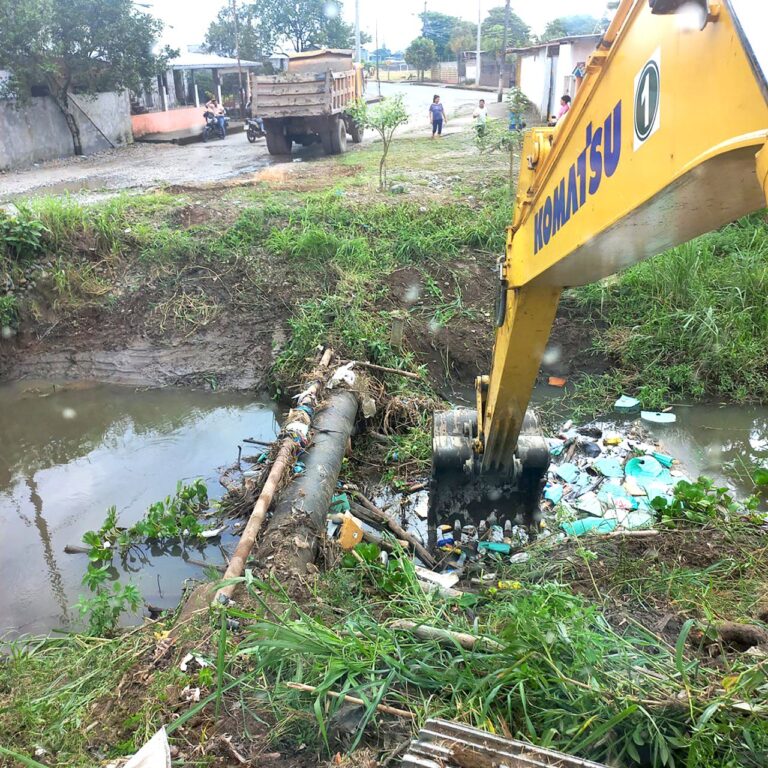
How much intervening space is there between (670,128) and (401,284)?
6156 millimetres

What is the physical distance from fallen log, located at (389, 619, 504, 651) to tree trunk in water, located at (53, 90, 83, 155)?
57.7 feet

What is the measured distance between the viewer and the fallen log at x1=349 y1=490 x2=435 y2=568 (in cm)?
402

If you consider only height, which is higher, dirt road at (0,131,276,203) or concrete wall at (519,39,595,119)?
concrete wall at (519,39,595,119)

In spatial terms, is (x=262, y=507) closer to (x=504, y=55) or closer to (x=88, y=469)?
(x=88, y=469)

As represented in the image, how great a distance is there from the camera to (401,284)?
7516 mm

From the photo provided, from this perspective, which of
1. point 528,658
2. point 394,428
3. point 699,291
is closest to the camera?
point 528,658

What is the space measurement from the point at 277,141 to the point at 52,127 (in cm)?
613

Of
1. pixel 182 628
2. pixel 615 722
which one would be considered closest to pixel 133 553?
pixel 182 628

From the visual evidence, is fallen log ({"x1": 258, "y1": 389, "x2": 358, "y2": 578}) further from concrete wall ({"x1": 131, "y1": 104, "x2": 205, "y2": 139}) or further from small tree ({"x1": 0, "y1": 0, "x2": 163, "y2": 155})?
concrete wall ({"x1": 131, "y1": 104, "x2": 205, "y2": 139})

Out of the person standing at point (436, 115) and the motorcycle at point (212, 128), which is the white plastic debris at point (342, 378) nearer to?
the person standing at point (436, 115)

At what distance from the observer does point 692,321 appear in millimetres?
6535

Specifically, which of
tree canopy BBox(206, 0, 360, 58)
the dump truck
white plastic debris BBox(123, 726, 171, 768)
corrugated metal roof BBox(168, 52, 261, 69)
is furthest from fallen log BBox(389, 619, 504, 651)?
tree canopy BBox(206, 0, 360, 58)

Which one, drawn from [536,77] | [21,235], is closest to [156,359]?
[21,235]

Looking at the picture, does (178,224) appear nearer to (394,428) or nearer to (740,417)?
(394,428)
